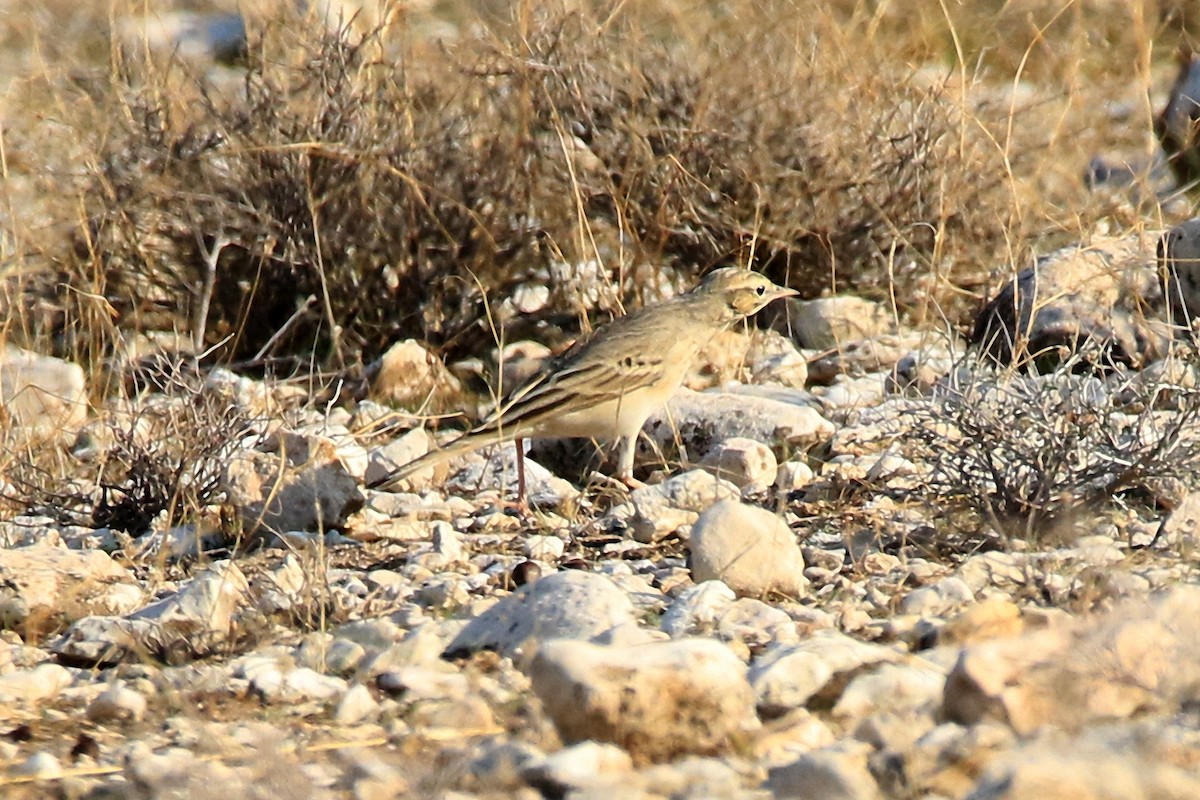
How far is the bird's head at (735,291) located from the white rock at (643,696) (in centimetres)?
333

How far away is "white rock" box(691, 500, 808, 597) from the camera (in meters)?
4.43

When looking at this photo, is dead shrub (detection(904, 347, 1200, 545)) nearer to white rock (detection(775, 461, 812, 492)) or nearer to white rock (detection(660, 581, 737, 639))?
white rock (detection(775, 461, 812, 492))

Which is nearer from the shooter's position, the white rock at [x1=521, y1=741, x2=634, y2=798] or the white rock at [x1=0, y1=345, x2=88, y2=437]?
the white rock at [x1=521, y1=741, x2=634, y2=798]

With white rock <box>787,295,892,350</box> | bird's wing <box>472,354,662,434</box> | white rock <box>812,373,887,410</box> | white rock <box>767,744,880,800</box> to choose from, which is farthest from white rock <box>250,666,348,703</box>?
white rock <box>787,295,892,350</box>

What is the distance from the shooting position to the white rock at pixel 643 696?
3139 mm

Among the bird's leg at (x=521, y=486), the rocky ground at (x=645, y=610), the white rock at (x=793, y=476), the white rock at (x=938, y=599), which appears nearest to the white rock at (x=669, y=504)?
the rocky ground at (x=645, y=610)

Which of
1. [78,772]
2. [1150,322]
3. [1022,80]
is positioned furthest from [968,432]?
[1022,80]

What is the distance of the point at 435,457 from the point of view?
18.4 feet

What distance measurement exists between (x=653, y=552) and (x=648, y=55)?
3.15 metres

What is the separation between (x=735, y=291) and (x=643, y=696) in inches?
138

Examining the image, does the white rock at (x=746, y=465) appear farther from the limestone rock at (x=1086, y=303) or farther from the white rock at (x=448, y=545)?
the limestone rock at (x=1086, y=303)

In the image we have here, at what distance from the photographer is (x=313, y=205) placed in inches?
290

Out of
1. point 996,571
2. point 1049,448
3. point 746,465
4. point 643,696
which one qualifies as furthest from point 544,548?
point 643,696

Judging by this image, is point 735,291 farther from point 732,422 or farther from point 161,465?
point 161,465
